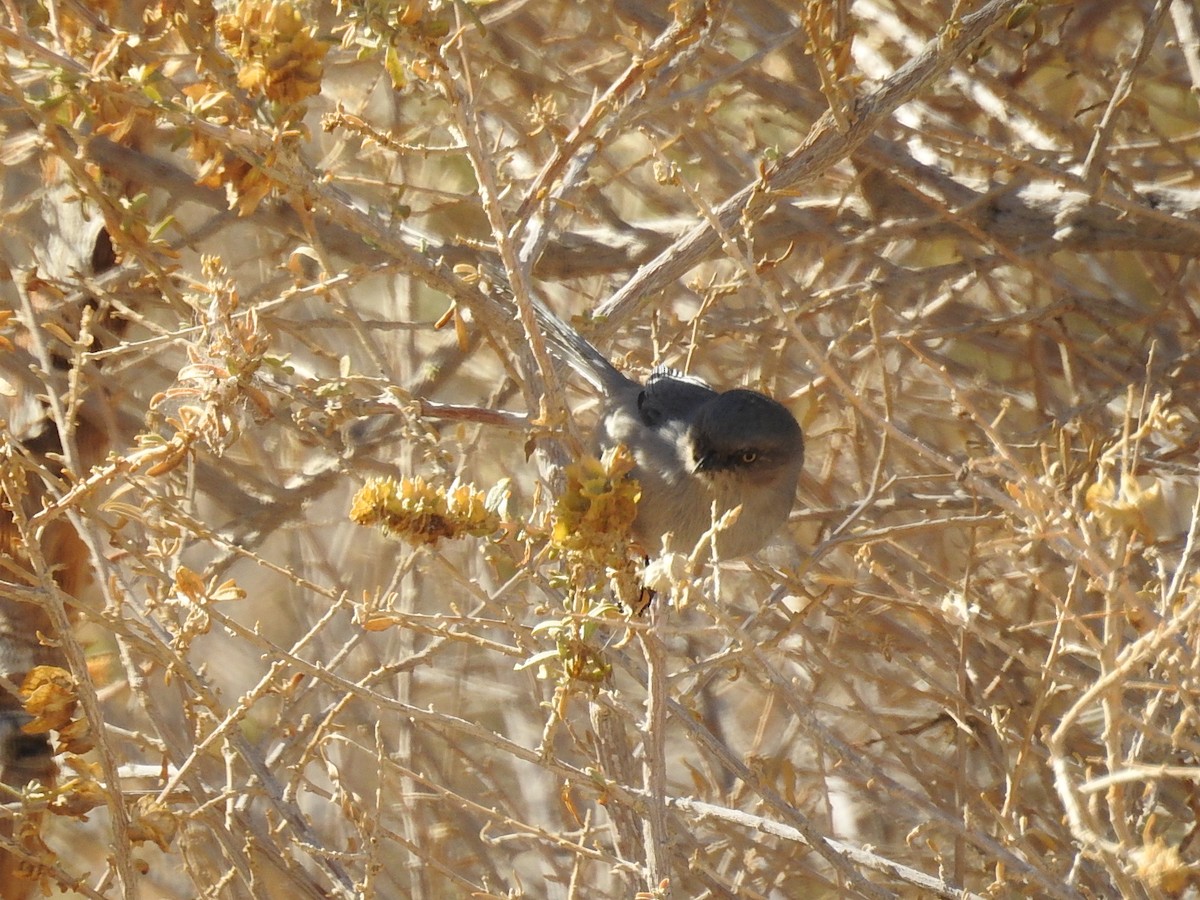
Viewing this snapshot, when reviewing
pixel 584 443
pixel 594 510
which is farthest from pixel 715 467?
pixel 594 510

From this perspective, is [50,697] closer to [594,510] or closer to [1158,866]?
[594,510]

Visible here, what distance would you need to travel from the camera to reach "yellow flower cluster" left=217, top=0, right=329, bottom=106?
2076 millimetres

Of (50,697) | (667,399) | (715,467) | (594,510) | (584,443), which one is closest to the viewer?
(594,510)

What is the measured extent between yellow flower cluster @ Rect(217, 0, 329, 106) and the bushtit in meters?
1.81

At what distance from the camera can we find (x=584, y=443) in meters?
3.54

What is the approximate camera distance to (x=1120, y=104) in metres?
3.69

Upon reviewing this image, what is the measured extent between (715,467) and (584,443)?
0.67 metres

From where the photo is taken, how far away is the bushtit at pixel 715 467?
4043 millimetres

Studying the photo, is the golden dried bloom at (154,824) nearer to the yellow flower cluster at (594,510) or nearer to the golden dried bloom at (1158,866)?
the yellow flower cluster at (594,510)

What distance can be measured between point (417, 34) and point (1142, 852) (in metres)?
1.61

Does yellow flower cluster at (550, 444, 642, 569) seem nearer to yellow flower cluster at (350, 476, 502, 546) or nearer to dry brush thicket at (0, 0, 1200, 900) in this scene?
dry brush thicket at (0, 0, 1200, 900)

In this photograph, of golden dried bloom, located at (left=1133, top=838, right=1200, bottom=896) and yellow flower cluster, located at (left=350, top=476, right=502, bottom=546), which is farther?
yellow flower cluster, located at (left=350, top=476, right=502, bottom=546)

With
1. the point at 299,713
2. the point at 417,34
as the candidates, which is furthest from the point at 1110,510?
the point at 299,713

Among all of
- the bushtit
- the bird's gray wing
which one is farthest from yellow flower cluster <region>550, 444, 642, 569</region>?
the bird's gray wing
